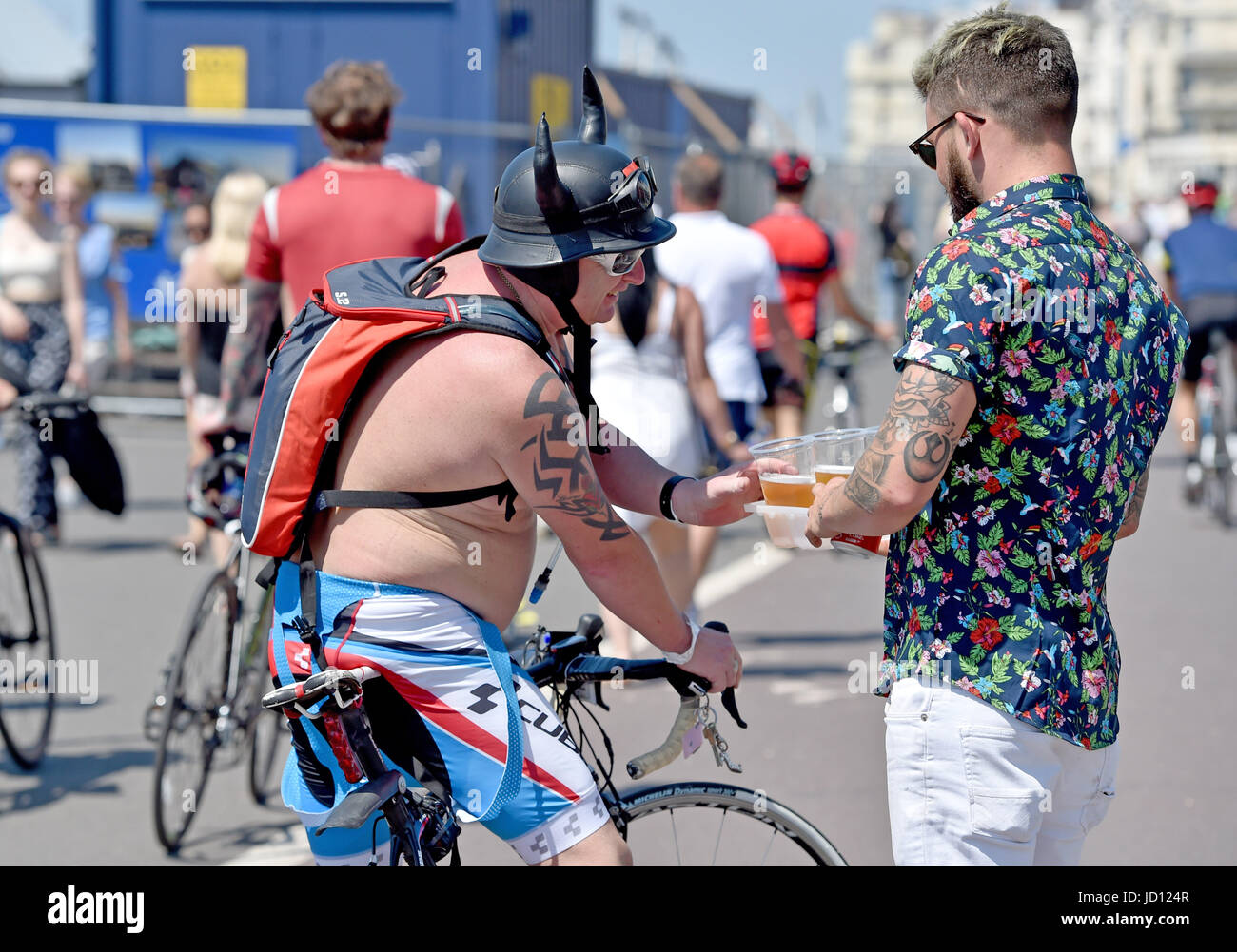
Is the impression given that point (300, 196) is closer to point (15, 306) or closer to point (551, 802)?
point (551, 802)

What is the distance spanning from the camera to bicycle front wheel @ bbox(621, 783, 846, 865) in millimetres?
2941

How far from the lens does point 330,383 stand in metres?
2.47

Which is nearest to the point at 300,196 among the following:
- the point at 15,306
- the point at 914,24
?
the point at 15,306

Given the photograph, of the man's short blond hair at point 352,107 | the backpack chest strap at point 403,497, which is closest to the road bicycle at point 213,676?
the man's short blond hair at point 352,107

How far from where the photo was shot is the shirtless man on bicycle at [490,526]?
8.02 ft

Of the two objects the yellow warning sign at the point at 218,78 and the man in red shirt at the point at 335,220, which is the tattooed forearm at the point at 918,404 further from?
the yellow warning sign at the point at 218,78

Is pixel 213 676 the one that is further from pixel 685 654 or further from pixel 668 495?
pixel 685 654

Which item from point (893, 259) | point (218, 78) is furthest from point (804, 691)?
point (893, 259)

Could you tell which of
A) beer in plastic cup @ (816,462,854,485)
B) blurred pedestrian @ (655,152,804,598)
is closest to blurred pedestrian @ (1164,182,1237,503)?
blurred pedestrian @ (655,152,804,598)

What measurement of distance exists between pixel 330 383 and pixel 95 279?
8735 millimetres

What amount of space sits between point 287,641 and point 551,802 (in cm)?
54

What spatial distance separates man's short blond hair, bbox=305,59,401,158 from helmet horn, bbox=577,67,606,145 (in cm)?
239

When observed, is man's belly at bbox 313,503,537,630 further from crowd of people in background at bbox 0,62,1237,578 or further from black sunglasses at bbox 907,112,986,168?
crowd of people in background at bbox 0,62,1237,578

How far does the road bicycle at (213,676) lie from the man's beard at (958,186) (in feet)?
8.59
